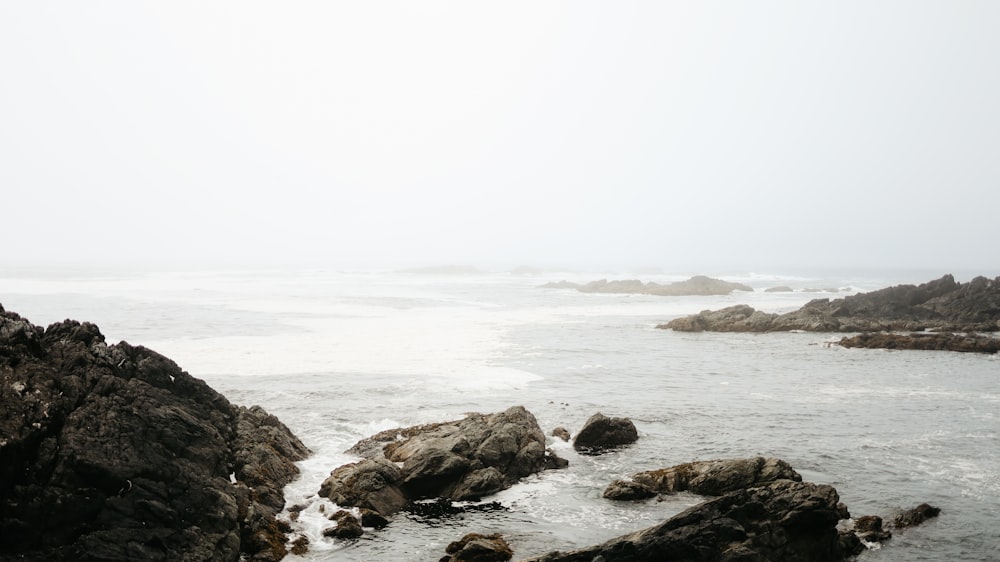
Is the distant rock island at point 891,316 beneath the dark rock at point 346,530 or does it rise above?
above

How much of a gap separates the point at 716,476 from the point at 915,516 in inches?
191

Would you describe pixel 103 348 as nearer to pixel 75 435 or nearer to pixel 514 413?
pixel 75 435

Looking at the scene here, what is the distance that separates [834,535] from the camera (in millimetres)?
13188

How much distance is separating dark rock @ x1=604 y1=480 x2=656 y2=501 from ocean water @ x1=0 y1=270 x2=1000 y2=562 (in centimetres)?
45

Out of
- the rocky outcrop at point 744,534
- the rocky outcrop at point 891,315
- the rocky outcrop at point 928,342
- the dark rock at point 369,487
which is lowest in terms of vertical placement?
the dark rock at point 369,487

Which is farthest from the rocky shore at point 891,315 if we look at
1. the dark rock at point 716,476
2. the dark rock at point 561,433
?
the dark rock at point 716,476

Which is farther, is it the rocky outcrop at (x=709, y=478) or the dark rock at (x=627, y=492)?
the dark rock at (x=627, y=492)

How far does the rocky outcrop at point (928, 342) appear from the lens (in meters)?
42.5

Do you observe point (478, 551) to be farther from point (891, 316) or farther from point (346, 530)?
point (891, 316)

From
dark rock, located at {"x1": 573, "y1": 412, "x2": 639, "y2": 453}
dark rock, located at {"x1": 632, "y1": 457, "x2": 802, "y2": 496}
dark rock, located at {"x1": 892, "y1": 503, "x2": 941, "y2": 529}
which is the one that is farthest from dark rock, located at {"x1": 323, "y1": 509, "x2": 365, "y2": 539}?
dark rock, located at {"x1": 892, "y1": 503, "x2": 941, "y2": 529}

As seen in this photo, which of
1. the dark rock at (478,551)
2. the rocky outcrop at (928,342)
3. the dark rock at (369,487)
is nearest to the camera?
the dark rock at (478,551)

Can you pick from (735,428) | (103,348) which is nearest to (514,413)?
(735,428)

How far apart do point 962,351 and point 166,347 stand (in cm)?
5653

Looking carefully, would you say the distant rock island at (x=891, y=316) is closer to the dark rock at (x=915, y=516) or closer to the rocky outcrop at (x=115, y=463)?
the dark rock at (x=915, y=516)
